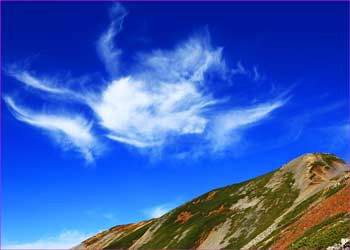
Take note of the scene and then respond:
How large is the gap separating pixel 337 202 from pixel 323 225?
9.04 meters

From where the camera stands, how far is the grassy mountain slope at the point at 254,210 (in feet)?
240

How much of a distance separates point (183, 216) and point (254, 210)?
1361 inches

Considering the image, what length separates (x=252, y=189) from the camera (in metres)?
116

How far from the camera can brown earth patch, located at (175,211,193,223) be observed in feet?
409

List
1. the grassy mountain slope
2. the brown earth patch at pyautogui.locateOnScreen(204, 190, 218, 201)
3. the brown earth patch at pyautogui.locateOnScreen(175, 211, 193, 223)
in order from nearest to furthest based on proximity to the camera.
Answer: the grassy mountain slope, the brown earth patch at pyautogui.locateOnScreen(175, 211, 193, 223), the brown earth patch at pyautogui.locateOnScreen(204, 190, 218, 201)

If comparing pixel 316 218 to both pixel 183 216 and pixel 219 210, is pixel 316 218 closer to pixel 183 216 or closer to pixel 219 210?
pixel 219 210

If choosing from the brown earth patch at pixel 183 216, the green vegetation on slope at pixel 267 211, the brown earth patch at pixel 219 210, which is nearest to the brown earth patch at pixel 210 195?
the brown earth patch at pixel 183 216

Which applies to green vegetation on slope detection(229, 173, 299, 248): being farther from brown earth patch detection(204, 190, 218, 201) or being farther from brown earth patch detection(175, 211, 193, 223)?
brown earth patch detection(175, 211, 193, 223)

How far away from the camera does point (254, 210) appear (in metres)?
98.2

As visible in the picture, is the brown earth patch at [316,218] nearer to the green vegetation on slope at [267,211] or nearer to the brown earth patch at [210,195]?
the green vegetation on slope at [267,211]

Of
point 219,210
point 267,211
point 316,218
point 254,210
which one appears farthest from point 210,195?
point 316,218

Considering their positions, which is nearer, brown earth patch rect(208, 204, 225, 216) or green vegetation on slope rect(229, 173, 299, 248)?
green vegetation on slope rect(229, 173, 299, 248)

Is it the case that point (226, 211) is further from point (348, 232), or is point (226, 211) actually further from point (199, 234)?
point (348, 232)

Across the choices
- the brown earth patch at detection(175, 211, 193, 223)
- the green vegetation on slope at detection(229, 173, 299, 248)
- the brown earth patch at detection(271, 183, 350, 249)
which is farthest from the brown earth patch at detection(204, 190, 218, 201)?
the brown earth patch at detection(271, 183, 350, 249)
